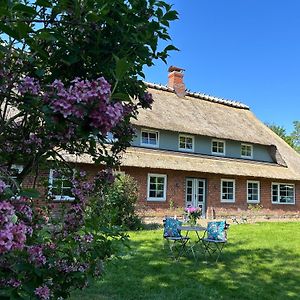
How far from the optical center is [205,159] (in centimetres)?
1962

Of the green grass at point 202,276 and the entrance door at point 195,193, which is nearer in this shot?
the green grass at point 202,276

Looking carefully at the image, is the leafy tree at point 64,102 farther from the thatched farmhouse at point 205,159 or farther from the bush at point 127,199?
the thatched farmhouse at point 205,159

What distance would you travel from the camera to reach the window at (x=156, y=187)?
17.3m

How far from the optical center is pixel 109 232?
2521 millimetres

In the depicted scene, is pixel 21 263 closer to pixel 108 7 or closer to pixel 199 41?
pixel 108 7

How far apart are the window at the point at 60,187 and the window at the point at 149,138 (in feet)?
50.6

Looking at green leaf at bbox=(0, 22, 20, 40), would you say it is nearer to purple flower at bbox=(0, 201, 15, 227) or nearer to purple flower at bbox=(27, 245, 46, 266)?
purple flower at bbox=(0, 201, 15, 227)

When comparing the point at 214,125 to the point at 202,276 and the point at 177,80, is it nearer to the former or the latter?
the point at 177,80

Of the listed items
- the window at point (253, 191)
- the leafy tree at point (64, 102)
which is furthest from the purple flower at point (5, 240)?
the window at point (253, 191)

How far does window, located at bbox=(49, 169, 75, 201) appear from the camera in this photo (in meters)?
2.61

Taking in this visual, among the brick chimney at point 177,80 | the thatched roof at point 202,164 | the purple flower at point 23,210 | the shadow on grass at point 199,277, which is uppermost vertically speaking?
the brick chimney at point 177,80

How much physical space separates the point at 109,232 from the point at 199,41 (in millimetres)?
16957

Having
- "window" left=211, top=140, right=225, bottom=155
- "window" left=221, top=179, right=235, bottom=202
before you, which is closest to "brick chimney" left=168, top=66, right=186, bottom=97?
"window" left=211, top=140, right=225, bottom=155

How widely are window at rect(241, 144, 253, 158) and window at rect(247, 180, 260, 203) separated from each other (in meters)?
2.09
